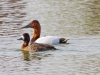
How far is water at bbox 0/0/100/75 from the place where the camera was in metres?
13.2

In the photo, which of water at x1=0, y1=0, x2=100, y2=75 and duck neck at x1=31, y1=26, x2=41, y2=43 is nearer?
water at x1=0, y1=0, x2=100, y2=75

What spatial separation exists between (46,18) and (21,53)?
561 centimetres

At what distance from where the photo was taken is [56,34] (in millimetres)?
17891

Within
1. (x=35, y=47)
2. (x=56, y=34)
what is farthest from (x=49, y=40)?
(x=56, y=34)

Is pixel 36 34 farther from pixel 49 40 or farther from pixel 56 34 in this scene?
pixel 49 40

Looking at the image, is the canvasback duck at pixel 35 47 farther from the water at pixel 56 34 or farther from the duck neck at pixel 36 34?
the duck neck at pixel 36 34

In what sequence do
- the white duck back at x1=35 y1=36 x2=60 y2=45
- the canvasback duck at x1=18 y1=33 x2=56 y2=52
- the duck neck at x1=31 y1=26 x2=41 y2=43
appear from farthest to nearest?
the duck neck at x1=31 y1=26 x2=41 y2=43, the white duck back at x1=35 y1=36 x2=60 y2=45, the canvasback duck at x1=18 y1=33 x2=56 y2=52

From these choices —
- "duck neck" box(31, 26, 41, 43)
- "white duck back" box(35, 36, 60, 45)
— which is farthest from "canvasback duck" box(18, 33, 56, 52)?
"duck neck" box(31, 26, 41, 43)

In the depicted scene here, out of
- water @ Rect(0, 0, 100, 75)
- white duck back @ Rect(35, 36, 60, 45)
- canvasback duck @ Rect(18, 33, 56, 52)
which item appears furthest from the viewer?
white duck back @ Rect(35, 36, 60, 45)

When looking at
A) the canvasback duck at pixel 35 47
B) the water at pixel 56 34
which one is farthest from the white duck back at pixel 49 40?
the canvasback duck at pixel 35 47

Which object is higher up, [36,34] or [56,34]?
[36,34]

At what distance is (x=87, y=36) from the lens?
17.1 m

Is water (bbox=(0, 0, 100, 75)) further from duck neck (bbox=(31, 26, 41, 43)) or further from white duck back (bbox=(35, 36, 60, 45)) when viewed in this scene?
duck neck (bbox=(31, 26, 41, 43))

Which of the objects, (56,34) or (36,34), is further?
(56,34)
